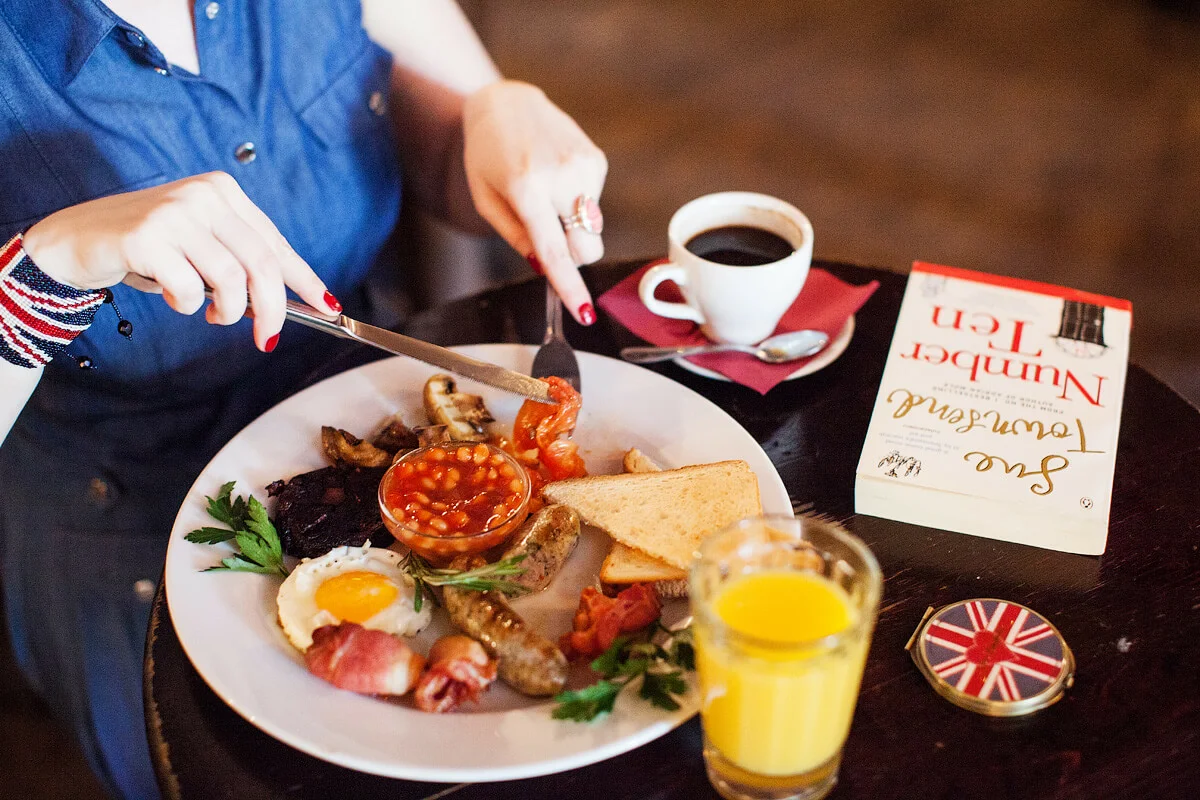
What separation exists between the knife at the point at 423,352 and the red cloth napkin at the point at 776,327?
12.6 inches

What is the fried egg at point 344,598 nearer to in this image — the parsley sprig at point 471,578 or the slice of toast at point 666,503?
the parsley sprig at point 471,578

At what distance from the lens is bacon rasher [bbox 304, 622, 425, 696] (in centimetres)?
129

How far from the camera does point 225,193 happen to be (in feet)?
4.88

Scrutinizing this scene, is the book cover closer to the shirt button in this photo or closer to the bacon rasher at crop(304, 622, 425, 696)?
the bacon rasher at crop(304, 622, 425, 696)

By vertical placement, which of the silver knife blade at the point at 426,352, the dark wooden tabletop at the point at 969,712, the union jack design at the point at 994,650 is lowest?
the dark wooden tabletop at the point at 969,712

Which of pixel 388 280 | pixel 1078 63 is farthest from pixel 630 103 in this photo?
pixel 388 280

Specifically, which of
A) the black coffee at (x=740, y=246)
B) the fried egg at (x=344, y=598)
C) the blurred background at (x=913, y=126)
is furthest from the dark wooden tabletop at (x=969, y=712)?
the blurred background at (x=913, y=126)

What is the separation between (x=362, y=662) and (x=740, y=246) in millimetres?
1056

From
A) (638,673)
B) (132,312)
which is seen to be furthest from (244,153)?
(638,673)

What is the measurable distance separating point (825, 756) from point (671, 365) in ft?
3.00

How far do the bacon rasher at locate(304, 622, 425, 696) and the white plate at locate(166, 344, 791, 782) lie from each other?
0.08ft

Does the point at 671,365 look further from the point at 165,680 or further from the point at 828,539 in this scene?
the point at 165,680

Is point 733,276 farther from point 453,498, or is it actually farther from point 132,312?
point 132,312

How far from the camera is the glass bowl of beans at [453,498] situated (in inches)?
59.5
